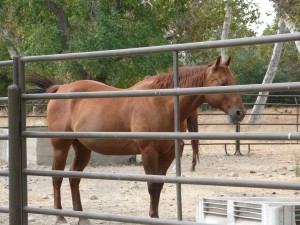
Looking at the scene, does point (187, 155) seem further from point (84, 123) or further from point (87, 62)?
point (84, 123)

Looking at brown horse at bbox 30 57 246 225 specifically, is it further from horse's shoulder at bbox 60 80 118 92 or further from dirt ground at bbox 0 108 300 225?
dirt ground at bbox 0 108 300 225

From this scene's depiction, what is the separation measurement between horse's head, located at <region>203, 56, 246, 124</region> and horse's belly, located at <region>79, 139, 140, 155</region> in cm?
109

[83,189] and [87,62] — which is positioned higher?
[87,62]

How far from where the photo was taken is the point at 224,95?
780cm

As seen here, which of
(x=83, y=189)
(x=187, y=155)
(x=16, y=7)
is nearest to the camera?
(x=83, y=189)

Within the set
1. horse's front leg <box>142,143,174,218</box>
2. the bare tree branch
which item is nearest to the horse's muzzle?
horse's front leg <box>142,143,174,218</box>

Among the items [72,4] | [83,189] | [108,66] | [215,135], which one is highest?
[72,4]

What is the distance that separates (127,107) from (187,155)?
34.7ft

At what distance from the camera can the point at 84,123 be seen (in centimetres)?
872

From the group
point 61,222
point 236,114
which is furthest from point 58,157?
point 236,114

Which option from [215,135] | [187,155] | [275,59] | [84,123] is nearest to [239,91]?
[215,135]

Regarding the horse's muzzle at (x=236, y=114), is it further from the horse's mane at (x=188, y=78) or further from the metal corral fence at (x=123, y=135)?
the metal corral fence at (x=123, y=135)

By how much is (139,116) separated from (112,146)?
1.94 feet

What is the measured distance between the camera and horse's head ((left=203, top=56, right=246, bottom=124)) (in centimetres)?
755
